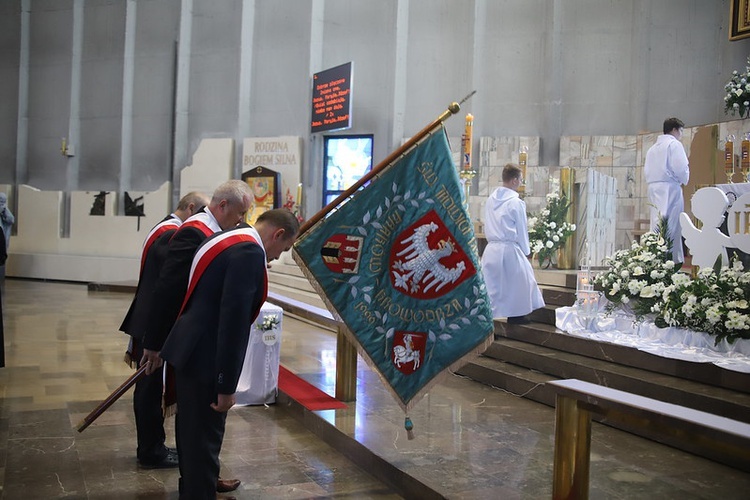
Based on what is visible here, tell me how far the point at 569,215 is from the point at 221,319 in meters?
7.72

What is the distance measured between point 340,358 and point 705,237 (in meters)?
3.46

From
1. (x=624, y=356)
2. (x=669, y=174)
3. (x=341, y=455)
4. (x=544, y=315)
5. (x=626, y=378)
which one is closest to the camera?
(x=341, y=455)

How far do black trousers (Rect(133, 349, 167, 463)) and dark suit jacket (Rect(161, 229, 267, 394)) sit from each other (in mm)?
1387

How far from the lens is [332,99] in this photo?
14.9 m

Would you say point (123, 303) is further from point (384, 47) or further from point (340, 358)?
point (340, 358)

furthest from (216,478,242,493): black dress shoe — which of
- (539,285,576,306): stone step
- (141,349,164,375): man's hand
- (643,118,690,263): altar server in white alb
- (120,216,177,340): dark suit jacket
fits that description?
(643,118,690,263): altar server in white alb

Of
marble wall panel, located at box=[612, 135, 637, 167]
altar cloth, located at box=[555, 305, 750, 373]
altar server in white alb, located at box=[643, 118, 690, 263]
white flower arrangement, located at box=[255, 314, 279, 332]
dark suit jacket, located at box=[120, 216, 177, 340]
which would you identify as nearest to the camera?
dark suit jacket, located at box=[120, 216, 177, 340]

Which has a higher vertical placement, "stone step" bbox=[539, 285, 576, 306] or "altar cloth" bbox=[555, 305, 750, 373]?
"stone step" bbox=[539, 285, 576, 306]

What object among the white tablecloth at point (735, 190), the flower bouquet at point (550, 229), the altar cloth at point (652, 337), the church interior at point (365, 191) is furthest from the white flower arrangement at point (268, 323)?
the flower bouquet at point (550, 229)

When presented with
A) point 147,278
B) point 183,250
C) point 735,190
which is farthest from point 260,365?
point 735,190

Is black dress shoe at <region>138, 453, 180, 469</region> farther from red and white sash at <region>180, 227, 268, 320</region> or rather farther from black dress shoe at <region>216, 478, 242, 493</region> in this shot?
red and white sash at <region>180, 227, 268, 320</region>

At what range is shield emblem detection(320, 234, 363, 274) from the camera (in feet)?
13.5

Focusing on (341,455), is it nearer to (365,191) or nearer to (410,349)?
(410,349)

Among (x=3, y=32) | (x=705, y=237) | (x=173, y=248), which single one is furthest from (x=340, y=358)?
(x=3, y=32)
